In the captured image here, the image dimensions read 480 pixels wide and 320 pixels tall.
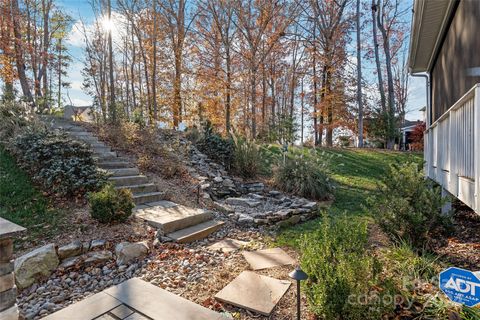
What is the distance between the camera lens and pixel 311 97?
17359 millimetres

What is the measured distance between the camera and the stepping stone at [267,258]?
3244 millimetres

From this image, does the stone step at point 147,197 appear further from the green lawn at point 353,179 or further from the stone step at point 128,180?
the green lawn at point 353,179

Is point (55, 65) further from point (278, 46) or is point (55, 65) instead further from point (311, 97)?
point (311, 97)

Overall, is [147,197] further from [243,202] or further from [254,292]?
[254,292]

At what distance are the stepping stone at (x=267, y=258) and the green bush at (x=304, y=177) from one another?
2.99m

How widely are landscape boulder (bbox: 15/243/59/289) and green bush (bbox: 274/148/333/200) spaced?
4797mm

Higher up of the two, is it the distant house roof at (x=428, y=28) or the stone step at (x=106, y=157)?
the distant house roof at (x=428, y=28)

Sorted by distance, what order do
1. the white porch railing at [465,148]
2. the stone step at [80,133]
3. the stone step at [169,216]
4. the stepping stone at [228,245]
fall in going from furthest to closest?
the stone step at [80,133]
the stone step at [169,216]
the stepping stone at [228,245]
the white porch railing at [465,148]

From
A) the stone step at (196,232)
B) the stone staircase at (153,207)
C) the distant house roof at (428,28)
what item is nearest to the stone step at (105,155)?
the stone staircase at (153,207)

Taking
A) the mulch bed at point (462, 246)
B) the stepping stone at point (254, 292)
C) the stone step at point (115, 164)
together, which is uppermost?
the stone step at point (115, 164)

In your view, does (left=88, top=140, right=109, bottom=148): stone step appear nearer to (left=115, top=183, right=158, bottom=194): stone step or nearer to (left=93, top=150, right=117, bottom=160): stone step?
(left=93, top=150, right=117, bottom=160): stone step

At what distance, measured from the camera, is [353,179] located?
8188 mm

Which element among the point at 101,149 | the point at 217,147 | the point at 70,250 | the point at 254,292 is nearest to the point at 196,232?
the point at 70,250

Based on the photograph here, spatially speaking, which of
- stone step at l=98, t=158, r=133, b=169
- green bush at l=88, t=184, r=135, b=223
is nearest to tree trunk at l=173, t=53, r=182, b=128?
stone step at l=98, t=158, r=133, b=169
